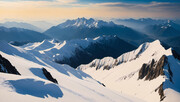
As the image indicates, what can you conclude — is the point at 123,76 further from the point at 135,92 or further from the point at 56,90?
the point at 56,90

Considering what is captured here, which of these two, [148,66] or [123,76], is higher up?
[148,66]

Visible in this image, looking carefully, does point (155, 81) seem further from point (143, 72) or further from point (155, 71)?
point (143, 72)

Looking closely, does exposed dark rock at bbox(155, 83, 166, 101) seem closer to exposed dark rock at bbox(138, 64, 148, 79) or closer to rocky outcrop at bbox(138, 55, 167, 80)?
rocky outcrop at bbox(138, 55, 167, 80)

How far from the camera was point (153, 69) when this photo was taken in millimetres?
147875

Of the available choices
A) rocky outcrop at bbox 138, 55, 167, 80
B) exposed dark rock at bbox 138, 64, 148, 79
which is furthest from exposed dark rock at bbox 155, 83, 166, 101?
exposed dark rock at bbox 138, 64, 148, 79

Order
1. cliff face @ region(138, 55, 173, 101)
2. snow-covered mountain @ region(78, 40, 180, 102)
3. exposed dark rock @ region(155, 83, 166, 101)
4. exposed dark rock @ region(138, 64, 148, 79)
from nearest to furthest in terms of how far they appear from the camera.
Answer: exposed dark rock @ region(155, 83, 166, 101) → snow-covered mountain @ region(78, 40, 180, 102) → cliff face @ region(138, 55, 173, 101) → exposed dark rock @ region(138, 64, 148, 79)

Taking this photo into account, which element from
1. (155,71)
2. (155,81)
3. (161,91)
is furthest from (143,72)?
(161,91)

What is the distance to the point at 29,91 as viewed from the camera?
34.4 metres

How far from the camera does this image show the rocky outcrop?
137m

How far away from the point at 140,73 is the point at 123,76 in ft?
86.2

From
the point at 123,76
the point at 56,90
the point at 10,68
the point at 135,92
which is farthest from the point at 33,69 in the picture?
the point at 123,76

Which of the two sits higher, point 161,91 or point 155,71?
point 155,71

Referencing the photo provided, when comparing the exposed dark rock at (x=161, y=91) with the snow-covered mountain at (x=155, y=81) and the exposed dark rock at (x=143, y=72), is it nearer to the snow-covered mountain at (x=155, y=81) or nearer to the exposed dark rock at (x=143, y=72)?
the snow-covered mountain at (x=155, y=81)

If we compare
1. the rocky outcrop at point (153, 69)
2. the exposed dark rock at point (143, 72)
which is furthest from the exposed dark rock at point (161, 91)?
the exposed dark rock at point (143, 72)
